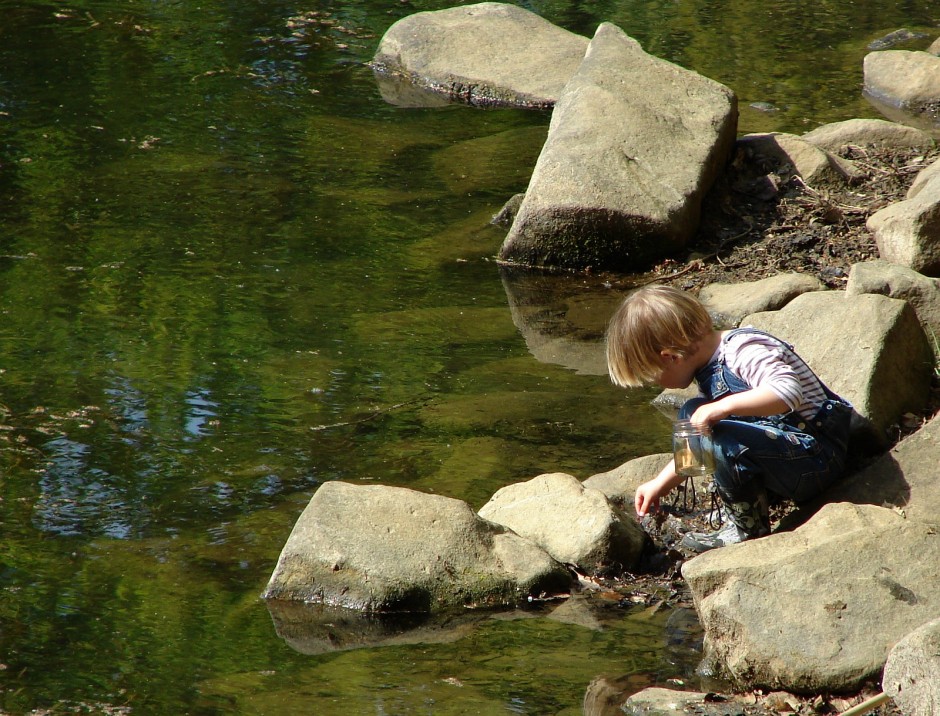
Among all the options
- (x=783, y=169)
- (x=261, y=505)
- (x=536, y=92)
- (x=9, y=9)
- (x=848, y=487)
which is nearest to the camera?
(x=848, y=487)

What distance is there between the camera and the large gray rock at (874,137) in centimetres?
681

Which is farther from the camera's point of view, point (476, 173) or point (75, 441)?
point (476, 173)

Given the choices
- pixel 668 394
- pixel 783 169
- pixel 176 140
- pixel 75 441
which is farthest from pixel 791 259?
pixel 176 140

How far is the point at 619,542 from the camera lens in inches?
134

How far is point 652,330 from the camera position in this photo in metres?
3.31

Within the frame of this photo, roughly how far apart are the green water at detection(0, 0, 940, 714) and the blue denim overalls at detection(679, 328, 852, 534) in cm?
52

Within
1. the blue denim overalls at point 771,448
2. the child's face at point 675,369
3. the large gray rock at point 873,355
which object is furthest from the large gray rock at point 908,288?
the child's face at point 675,369

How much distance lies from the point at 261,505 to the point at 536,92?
605 centimetres

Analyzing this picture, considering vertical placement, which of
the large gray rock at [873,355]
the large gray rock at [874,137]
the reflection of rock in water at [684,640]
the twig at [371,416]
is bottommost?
the twig at [371,416]

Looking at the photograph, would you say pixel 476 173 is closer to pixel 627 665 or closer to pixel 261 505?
pixel 261 505

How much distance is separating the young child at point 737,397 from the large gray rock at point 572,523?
0.11 meters

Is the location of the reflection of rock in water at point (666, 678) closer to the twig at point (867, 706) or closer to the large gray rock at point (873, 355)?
the twig at point (867, 706)

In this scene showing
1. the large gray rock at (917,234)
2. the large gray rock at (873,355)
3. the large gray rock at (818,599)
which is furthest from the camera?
the large gray rock at (917,234)

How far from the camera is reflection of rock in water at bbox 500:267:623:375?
17.2ft
